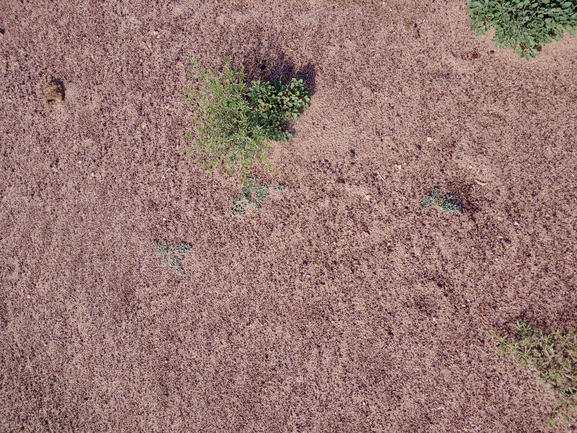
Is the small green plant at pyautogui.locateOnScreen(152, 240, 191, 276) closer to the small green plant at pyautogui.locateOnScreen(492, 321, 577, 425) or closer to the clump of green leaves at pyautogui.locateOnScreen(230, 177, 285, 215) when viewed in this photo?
the clump of green leaves at pyautogui.locateOnScreen(230, 177, 285, 215)

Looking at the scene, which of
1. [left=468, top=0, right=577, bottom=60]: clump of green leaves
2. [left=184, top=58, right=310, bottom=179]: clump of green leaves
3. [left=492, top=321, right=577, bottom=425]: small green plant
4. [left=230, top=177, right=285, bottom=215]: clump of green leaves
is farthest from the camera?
[left=230, top=177, right=285, bottom=215]: clump of green leaves

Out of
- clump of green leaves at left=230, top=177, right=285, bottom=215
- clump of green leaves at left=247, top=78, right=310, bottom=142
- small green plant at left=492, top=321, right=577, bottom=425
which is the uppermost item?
clump of green leaves at left=247, top=78, right=310, bottom=142

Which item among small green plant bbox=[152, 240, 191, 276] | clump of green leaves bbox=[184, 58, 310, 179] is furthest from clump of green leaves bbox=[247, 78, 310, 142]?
small green plant bbox=[152, 240, 191, 276]

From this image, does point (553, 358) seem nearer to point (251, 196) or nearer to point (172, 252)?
point (251, 196)

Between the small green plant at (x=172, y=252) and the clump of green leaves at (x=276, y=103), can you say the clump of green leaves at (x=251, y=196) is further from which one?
the small green plant at (x=172, y=252)

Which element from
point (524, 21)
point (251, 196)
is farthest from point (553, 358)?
point (251, 196)

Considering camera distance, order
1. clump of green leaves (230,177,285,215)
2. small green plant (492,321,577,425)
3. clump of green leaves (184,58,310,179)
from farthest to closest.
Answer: clump of green leaves (230,177,285,215)
clump of green leaves (184,58,310,179)
small green plant (492,321,577,425)

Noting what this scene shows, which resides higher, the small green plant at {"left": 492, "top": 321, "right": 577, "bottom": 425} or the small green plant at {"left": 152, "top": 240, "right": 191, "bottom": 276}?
the small green plant at {"left": 492, "top": 321, "right": 577, "bottom": 425}

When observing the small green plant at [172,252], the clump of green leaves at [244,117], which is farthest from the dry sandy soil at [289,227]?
the clump of green leaves at [244,117]
